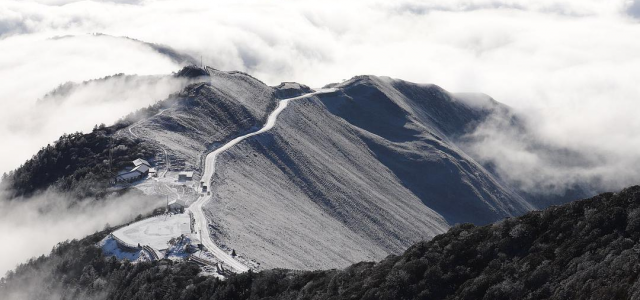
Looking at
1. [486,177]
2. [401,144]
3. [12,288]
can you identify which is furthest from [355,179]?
[12,288]

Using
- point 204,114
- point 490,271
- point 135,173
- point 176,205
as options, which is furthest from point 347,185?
point 490,271

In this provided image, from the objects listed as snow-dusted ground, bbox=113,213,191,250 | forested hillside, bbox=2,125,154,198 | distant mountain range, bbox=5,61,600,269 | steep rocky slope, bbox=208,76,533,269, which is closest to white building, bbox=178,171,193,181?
steep rocky slope, bbox=208,76,533,269

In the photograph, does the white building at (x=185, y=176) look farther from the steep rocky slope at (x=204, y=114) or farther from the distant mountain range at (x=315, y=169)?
the steep rocky slope at (x=204, y=114)

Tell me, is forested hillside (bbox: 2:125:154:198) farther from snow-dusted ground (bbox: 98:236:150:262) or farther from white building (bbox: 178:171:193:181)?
snow-dusted ground (bbox: 98:236:150:262)

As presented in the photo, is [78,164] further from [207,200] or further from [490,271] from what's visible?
[490,271]

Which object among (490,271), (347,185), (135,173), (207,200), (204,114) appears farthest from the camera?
(204,114)

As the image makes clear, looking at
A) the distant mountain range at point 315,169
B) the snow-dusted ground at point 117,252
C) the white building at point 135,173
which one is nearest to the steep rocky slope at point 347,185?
the distant mountain range at point 315,169
